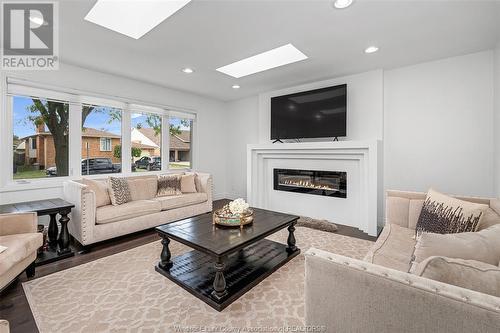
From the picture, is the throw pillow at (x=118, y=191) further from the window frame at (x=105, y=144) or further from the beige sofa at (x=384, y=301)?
the beige sofa at (x=384, y=301)

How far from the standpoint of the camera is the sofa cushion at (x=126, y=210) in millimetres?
2917

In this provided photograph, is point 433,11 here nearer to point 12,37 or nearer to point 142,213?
point 142,213

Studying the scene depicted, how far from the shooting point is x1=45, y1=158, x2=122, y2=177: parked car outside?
12.5 ft

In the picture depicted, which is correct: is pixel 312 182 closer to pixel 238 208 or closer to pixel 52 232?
pixel 238 208

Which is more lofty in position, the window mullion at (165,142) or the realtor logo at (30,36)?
the realtor logo at (30,36)

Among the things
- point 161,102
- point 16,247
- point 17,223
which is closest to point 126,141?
point 161,102

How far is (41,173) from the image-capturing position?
3.39 m

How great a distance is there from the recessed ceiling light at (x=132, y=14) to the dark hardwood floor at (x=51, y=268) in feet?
8.43

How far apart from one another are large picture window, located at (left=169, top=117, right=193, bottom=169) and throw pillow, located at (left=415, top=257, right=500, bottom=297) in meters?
4.84

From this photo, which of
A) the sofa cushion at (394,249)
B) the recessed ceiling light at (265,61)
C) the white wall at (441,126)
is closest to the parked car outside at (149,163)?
the recessed ceiling light at (265,61)

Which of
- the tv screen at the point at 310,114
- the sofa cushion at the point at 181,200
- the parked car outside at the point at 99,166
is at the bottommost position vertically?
the sofa cushion at the point at 181,200

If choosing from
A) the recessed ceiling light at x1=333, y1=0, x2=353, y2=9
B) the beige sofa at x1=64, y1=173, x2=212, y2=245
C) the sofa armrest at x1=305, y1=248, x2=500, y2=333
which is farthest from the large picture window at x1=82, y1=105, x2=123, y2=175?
the sofa armrest at x1=305, y1=248, x2=500, y2=333

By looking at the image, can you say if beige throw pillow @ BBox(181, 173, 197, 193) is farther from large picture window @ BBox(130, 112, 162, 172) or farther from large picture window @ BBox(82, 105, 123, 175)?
large picture window @ BBox(82, 105, 123, 175)

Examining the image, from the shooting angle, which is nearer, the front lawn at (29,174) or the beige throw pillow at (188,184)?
the front lawn at (29,174)
